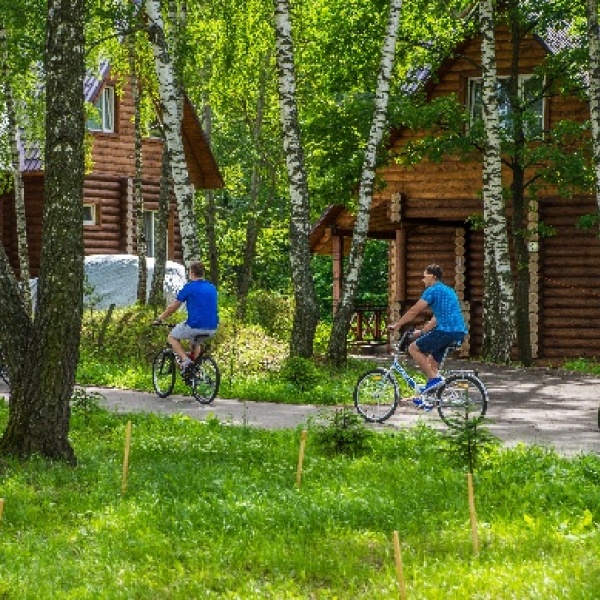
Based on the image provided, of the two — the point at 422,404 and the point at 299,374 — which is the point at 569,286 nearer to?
the point at 299,374

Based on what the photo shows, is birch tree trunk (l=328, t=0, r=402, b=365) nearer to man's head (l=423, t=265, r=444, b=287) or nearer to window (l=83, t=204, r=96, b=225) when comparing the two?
man's head (l=423, t=265, r=444, b=287)

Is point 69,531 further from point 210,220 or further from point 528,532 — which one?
point 210,220

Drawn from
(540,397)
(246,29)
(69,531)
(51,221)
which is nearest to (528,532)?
(69,531)

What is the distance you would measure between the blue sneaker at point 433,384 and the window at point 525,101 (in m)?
11.9

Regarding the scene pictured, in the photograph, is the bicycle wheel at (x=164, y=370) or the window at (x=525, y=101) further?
the window at (x=525, y=101)

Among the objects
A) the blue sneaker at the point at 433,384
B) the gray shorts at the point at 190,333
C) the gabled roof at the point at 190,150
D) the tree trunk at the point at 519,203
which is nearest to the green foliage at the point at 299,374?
the gray shorts at the point at 190,333

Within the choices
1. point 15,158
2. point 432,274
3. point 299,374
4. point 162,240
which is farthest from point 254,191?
point 432,274

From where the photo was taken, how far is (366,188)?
→ 2297 cm

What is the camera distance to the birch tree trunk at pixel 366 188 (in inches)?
898

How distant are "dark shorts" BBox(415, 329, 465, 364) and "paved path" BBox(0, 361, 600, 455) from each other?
0.78 metres

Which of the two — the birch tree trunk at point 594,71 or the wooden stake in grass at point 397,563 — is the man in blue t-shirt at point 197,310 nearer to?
the birch tree trunk at point 594,71

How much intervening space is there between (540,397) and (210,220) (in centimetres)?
1978

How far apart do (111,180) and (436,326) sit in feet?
76.0

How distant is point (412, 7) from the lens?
2912cm
